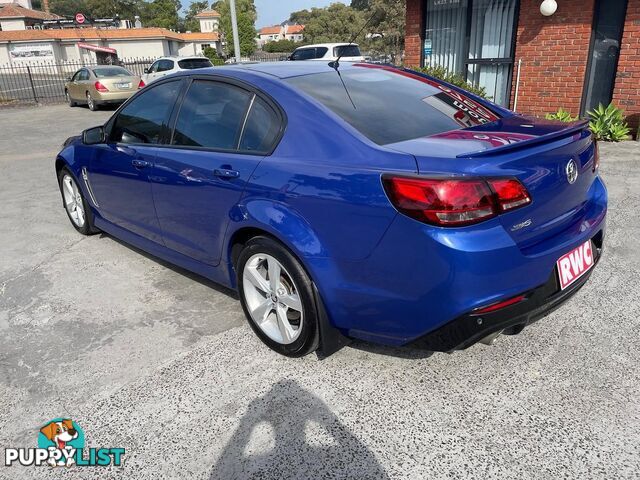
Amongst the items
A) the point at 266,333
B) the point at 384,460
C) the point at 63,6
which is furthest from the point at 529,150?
the point at 63,6

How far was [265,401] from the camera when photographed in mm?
2545

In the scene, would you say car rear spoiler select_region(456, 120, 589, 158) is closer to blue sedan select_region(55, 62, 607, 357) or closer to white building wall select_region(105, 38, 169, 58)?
blue sedan select_region(55, 62, 607, 357)

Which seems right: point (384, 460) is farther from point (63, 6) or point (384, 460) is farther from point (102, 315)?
point (63, 6)

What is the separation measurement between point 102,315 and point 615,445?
3.07m

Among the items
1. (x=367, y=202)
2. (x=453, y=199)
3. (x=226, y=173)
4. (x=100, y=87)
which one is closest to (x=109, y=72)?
(x=100, y=87)

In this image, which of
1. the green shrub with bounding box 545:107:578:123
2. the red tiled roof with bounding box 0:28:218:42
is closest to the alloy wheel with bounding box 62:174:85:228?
the green shrub with bounding box 545:107:578:123

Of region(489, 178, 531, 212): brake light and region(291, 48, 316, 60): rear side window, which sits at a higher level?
region(291, 48, 316, 60): rear side window

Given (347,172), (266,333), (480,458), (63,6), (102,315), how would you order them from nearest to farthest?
(480,458) < (347,172) < (266,333) < (102,315) < (63,6)

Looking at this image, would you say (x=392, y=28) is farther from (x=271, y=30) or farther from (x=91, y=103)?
(x=271, y=30)

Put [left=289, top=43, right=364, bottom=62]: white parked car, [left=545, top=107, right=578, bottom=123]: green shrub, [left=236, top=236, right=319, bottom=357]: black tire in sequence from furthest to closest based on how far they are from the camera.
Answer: [left=289, top=43, right=364, bottom=62]: white parked car
[left=545, top=107, right=578, bottom=123]: green shrub
[left=236, top=236, right=319, bottom=357]: black tire

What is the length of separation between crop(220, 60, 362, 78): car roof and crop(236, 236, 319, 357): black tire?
1.02 m

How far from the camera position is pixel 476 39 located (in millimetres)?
10031

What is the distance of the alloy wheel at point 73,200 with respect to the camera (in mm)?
4867

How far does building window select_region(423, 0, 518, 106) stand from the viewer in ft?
31.8
